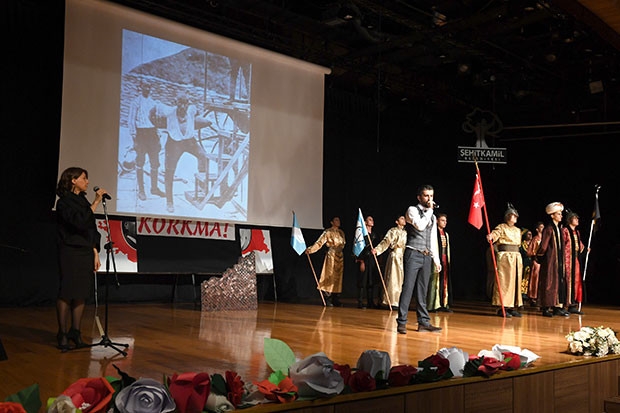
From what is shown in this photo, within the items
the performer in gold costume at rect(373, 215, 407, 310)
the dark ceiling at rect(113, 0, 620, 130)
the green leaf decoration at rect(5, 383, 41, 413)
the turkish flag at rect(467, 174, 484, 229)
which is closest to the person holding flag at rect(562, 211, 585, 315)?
the turkish flag at rect(467, 174, 484, 229)

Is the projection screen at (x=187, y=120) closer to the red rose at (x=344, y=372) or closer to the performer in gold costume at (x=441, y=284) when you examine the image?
the performer in gold costume at (x=441, y=284)

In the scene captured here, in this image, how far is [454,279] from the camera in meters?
13.0

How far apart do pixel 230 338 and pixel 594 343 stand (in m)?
2.71

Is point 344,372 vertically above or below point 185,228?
below

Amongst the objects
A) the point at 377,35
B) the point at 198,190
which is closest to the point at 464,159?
the point at 377,35

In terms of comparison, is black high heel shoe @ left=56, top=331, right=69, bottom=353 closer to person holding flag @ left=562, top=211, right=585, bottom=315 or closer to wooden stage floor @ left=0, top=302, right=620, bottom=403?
wooden stage floor @ left=0, top=302, right=620, bottom=403

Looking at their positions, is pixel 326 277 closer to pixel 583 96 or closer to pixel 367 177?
pixel 367 177

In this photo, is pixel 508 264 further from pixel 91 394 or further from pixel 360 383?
pixel 91 394

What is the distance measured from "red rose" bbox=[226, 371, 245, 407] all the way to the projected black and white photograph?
5.64 metres

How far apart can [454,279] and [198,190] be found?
6.60 metres

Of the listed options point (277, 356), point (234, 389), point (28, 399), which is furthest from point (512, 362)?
point (28, 399)

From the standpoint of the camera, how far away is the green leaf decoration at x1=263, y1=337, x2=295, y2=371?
8.89ft

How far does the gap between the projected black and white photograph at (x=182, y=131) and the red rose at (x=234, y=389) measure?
564 cm

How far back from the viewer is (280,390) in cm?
246
